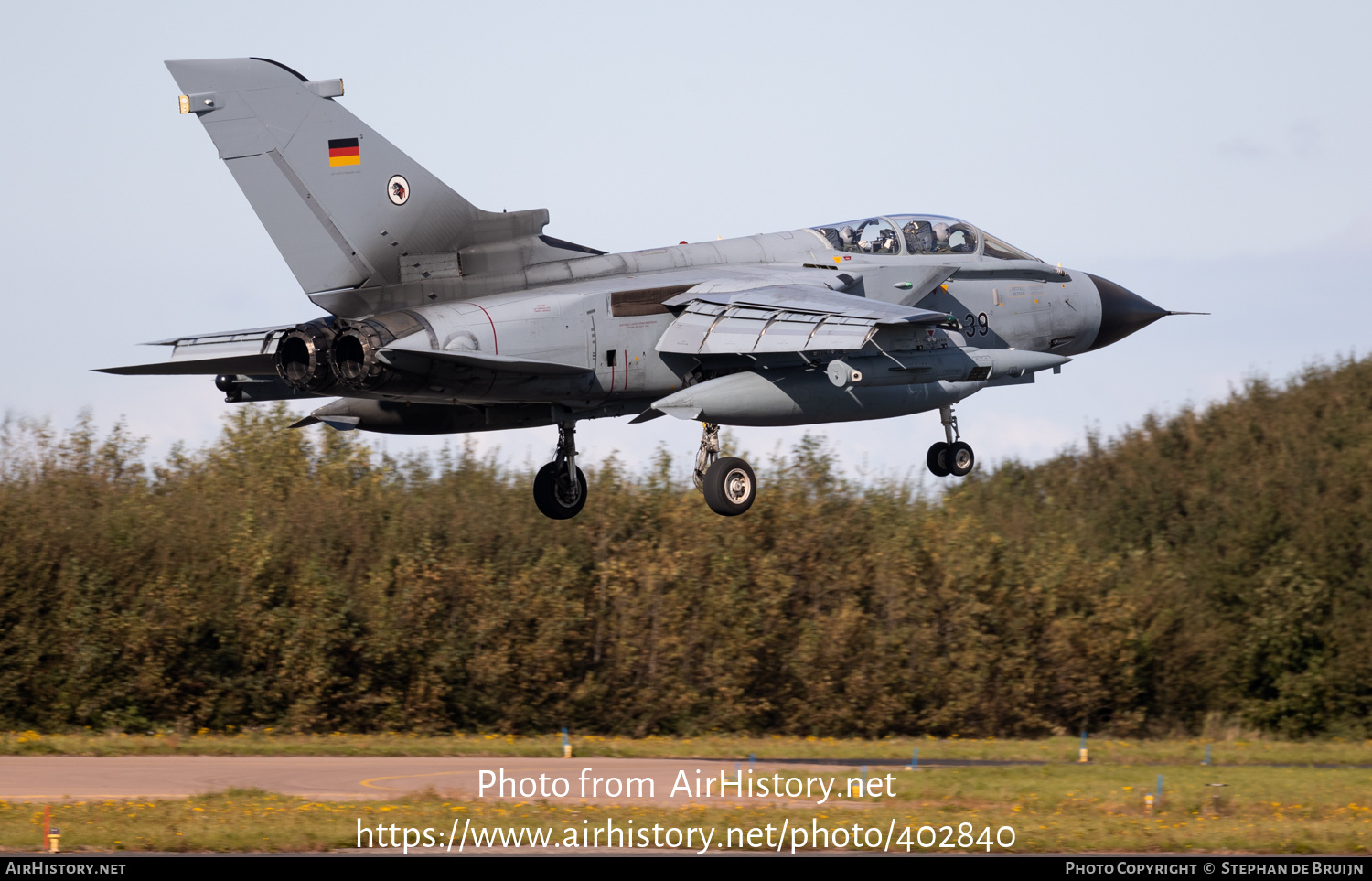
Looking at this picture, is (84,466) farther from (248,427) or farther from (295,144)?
(295,144)

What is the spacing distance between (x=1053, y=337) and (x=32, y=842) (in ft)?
48.4

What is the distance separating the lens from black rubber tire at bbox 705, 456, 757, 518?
19.1 meters

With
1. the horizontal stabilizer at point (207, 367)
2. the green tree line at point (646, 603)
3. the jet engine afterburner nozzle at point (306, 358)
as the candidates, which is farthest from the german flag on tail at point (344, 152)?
the green tree line at point (646, 603)

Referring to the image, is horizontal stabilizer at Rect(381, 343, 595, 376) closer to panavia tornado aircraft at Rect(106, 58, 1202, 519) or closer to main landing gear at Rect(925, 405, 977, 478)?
panavia tornado aircraft at Rect(106, 58, 1202, 519)

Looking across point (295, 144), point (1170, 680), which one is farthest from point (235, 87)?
point (1170, 680)

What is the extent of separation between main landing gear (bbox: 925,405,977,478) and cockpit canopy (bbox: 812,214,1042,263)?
2488mm

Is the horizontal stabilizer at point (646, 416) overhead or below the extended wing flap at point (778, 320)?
below

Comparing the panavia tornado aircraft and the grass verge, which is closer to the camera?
the panavia tornado aircraft

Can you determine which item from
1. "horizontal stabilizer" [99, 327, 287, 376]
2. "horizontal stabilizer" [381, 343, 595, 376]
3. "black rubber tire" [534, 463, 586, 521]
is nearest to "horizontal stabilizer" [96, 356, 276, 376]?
"horizontal stabilizer" [99, 327, 287, 376]

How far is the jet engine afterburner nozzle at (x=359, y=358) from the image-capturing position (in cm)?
1681

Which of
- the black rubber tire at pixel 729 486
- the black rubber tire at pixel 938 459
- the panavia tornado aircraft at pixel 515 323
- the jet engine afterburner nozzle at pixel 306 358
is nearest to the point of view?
the jet engine afterburner nozzle at pixel 306 358

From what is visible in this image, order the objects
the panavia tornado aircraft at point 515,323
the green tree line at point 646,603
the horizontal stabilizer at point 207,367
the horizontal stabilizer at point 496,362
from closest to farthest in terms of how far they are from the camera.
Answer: the horizontal stabilizer at point 496,362 < the panavia tornado aircraft at point 515,323 < the horizontal stabilizer at point 207,367 < the green tree line at point 646,603

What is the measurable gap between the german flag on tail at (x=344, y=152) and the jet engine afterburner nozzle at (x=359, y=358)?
198 cm

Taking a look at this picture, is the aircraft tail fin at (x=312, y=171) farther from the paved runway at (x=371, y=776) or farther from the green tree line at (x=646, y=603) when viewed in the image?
the green tree line at (x=646, y=603)
